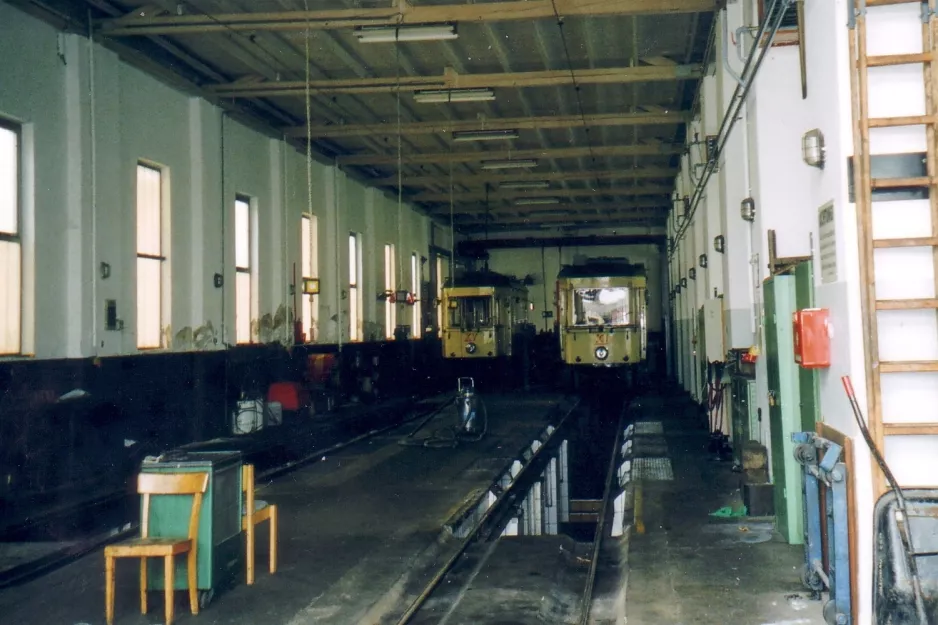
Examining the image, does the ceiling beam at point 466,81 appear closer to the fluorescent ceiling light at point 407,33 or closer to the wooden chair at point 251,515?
the fluorescent ceiling light at point 407,33

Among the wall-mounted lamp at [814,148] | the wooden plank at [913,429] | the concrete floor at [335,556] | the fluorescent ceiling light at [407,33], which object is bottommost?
the concrete floor at [335,556]

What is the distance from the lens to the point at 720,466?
11.6m

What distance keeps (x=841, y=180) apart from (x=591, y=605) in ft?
12.1

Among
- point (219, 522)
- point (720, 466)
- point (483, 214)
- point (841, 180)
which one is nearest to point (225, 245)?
point (720, 466)

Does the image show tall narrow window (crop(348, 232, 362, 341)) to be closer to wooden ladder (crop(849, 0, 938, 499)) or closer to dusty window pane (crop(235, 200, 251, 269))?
dusty window pane (crop(235, 200, 251, 269))

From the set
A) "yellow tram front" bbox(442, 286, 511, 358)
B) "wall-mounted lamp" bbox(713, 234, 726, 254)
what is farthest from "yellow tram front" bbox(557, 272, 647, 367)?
"wall-mounted lamp" bbox(713, 234, 726, 254)

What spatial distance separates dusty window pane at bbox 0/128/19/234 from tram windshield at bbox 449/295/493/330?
1423cm

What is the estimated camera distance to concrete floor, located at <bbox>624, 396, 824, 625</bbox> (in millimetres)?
5884

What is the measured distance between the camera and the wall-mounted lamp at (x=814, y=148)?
521cm

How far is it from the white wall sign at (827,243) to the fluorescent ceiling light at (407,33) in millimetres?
7330

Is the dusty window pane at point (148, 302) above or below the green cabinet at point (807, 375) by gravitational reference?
above

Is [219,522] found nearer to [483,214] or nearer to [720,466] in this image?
[720,466]

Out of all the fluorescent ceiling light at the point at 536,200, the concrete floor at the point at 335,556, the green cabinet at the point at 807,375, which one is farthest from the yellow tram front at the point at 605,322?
the green cabinet at the point at 807,375

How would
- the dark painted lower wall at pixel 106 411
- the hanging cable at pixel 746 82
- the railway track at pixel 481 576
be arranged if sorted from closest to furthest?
the railway track at pixel 481 576 < the hanging cable at pixel 746 82 < the dark painted lower wall at pixel 106 411
